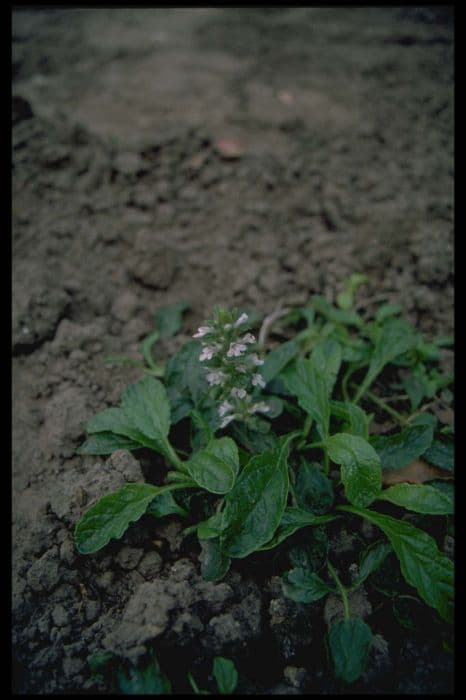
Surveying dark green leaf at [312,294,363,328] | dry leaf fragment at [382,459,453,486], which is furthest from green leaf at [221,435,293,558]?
dark green leaf at [312,294,363,328]

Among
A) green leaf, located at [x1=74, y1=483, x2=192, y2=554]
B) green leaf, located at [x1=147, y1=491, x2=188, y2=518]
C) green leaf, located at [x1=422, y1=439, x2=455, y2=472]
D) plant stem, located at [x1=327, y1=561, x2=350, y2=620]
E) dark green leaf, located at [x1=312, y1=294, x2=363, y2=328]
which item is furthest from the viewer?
dark green leaf, located at [x1=312, y1=294, x2=363, y2=328]

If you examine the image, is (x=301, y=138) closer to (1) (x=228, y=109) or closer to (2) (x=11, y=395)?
(1) (x=228, y=109)

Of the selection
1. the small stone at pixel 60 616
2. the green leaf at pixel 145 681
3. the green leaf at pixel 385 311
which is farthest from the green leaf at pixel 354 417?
the small stone at pixel 60 616

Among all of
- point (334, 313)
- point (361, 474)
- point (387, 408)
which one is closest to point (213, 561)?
point (361, 474)

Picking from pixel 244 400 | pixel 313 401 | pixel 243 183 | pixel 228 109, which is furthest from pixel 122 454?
pixel 228 109

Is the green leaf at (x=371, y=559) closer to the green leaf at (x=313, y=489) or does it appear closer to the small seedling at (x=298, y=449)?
the small seedling at (x=298, y=449)

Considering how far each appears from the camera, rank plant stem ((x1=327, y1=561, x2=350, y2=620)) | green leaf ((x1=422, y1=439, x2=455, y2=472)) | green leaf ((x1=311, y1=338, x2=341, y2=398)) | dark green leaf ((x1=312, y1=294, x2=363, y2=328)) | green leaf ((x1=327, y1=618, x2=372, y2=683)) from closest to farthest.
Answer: green leaf ((x1=327, y1=618, x2=372, y2=683))
plant stem ((x1=327, y1=561, x2=350, y2=620))
green leaf ((x1=422, y1=439, x2=455, y2=472))
green leaf ((x1=311, y1=338, x2=341, y2=398))
dark green leaf ((x1=312, y1=294, x2=363, y2=328))

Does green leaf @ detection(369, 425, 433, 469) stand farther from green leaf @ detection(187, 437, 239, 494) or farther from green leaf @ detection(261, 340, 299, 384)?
green leaf @ detection(187, 437, 239, 494)
